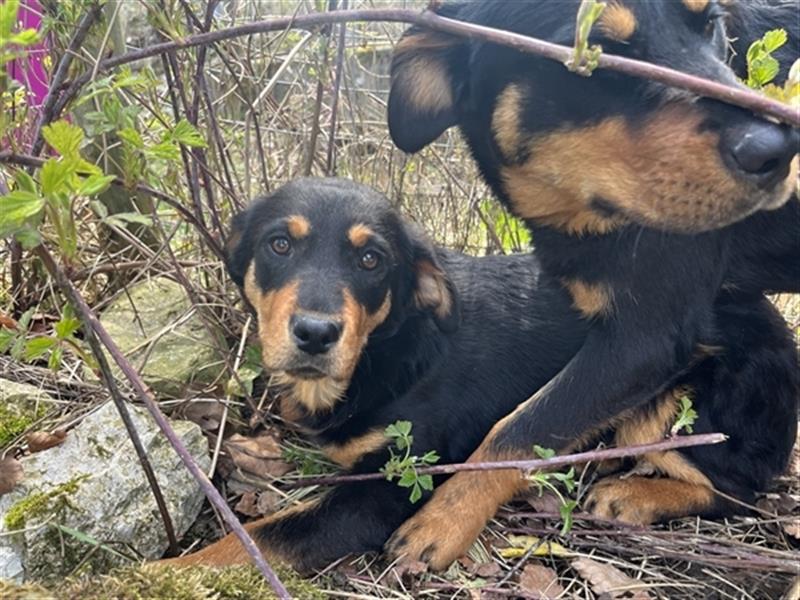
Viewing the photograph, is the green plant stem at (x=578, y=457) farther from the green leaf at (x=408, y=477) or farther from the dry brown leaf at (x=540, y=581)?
the dry brown leaf at (x=540, y=581)

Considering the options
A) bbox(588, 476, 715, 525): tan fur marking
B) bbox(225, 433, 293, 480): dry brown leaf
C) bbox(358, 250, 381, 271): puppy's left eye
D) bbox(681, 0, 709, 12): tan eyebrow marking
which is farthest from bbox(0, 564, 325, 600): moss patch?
bbox(681, 0, 709, 12): tan eyebrow marking

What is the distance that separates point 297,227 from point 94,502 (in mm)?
1244

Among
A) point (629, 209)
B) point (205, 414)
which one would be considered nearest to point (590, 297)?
point (629, 209)

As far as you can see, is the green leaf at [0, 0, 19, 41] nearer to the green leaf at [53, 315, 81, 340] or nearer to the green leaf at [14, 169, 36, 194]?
the green leaf at [14, 169, 36, 194]

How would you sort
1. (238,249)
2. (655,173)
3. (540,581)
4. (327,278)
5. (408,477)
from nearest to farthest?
(655,173) < (408,477) < (540,581) < (327,278) < (238,249)

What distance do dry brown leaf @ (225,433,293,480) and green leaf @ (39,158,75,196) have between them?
2.07 meters

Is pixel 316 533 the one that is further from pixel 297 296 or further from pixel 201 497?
pixel 297 296

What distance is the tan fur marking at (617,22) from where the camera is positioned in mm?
2598

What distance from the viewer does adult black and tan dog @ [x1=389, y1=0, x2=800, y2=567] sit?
251 centimetres

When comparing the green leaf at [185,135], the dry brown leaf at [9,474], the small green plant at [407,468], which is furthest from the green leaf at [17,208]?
the small green plant at [407,468]

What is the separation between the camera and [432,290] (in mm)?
3496

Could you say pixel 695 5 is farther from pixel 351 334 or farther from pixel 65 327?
pixel 65 327

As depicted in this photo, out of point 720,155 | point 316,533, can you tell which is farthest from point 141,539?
point 720,155

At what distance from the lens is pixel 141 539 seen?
290 cm
